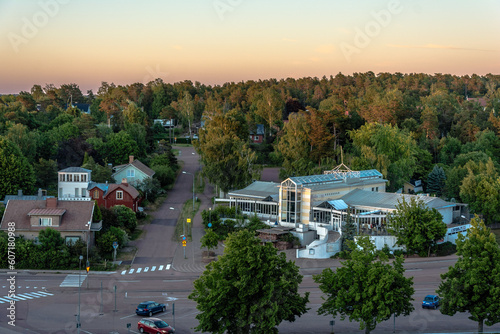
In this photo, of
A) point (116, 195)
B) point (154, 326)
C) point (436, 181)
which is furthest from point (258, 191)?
point (154, 326)

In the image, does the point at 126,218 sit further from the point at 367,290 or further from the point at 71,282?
the point at 367,290

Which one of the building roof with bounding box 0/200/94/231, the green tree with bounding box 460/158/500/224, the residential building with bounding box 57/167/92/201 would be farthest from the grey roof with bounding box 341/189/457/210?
the residential building with bounding box 57/167/92/201

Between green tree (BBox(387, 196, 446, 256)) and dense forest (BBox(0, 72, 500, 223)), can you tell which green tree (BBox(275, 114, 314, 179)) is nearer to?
dense forest (BBox(0, 72, 500, 223))

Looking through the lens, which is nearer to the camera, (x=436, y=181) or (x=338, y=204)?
(x=338, y=204)

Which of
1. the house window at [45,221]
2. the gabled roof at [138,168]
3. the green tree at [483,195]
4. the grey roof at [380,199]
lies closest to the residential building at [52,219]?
the house window at [45,221]

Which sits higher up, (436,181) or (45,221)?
(436,181)
